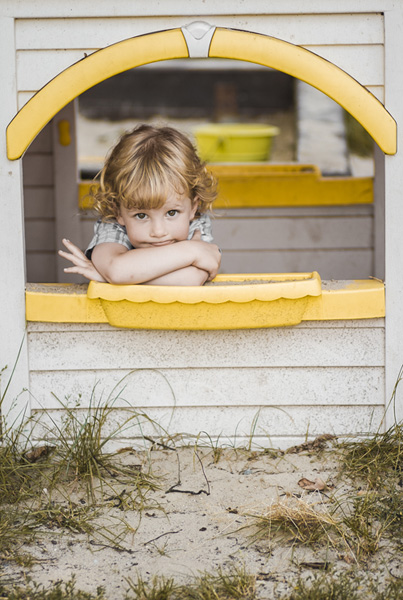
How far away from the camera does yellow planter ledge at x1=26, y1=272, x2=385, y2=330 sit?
8.54ft

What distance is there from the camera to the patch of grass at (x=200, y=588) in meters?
1.96

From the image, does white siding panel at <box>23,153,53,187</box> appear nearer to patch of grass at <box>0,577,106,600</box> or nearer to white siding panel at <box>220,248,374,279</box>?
white siding panel at <box>220,248,374,279</box>

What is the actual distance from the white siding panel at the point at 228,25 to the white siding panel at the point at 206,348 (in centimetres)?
94

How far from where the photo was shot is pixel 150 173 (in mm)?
2717

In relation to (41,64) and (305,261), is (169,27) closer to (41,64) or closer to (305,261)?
(41,64)

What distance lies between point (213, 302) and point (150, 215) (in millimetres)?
387

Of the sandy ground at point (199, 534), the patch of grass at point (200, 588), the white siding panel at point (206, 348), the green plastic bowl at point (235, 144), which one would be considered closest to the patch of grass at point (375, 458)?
the sandy ground at point (199, 534)

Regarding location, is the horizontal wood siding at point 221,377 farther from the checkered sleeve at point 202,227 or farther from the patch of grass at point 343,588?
the patch of grass at point 343,588

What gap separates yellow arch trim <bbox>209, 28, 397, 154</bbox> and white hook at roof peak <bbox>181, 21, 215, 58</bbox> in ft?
0.06

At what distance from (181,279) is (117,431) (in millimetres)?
560

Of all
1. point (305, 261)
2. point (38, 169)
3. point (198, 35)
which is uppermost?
point (198, 35)

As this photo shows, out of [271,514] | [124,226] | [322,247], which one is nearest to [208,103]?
[322,247]

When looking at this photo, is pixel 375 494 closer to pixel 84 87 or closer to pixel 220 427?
pixel 220 427

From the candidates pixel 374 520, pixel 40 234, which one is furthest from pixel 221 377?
pixel 40 234
